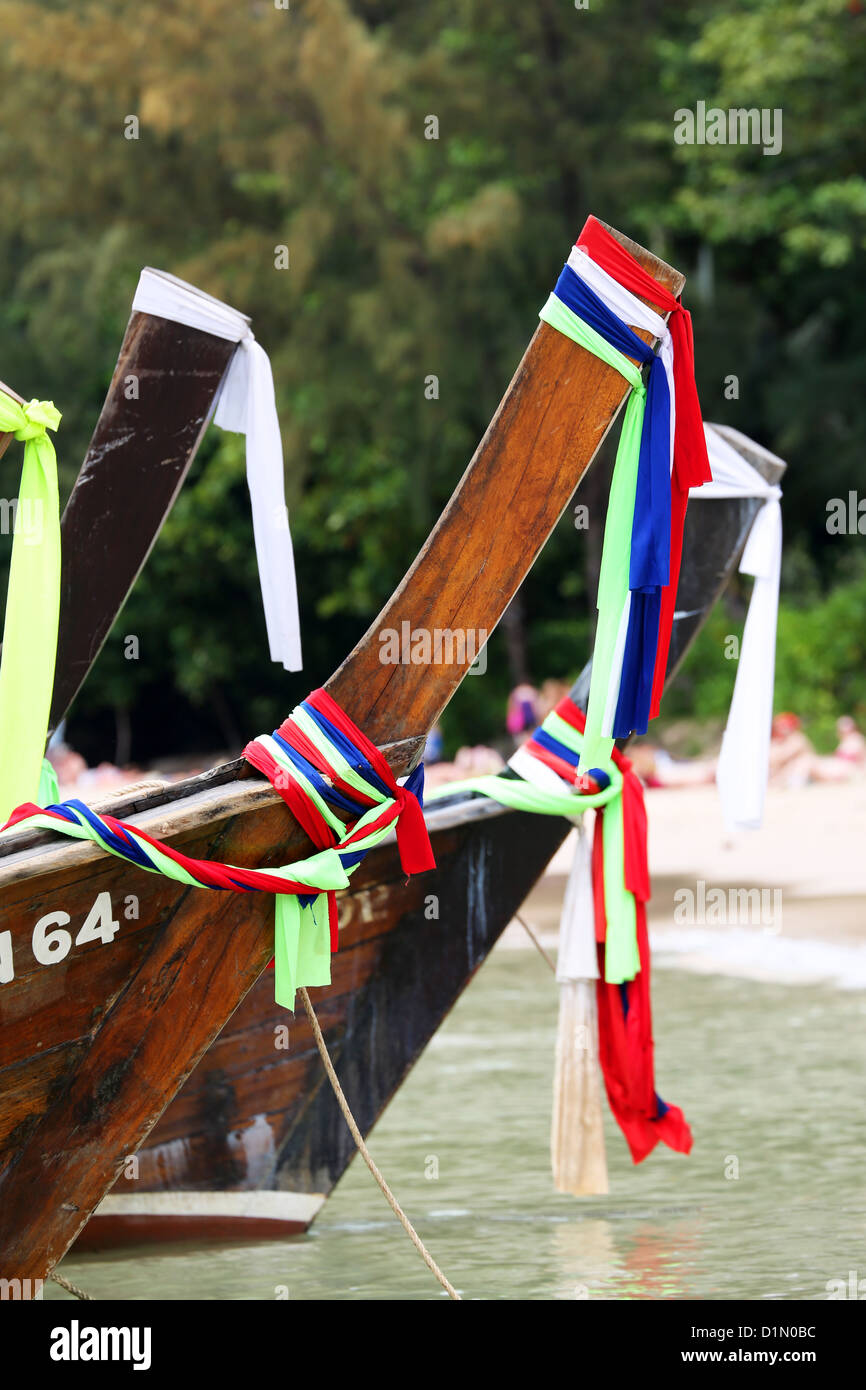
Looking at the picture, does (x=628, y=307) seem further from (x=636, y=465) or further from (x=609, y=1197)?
(x=609, y=1197)

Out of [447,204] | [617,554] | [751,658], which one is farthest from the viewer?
[447,204]

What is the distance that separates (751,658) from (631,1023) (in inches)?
53.7

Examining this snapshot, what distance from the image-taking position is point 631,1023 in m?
6.18

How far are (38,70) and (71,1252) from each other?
19431mm

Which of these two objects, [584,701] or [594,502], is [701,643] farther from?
[584,701]

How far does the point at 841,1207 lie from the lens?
6738 millimetres

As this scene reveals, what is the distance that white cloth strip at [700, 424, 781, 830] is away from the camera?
5438mm

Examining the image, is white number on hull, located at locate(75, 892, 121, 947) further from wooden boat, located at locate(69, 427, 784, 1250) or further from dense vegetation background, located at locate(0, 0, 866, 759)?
dense vegetation background, located at locate(0, 0, 866, 759)

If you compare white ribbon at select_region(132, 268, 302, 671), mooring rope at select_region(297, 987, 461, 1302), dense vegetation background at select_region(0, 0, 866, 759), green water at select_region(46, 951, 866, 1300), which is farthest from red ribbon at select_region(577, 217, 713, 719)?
dense vegetation background at select_region(0, 0, 866, 759)

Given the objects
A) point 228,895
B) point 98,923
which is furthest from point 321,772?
point 98,923

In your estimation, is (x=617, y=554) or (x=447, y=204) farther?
(x=447, y=204)

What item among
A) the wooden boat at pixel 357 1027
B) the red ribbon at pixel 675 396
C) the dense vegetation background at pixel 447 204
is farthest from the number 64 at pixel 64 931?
the dense vegetation background at pixel 447 204

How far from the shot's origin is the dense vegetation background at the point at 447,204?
2100cm
